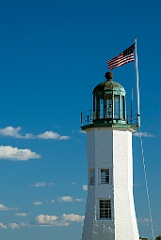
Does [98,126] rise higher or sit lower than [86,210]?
higher

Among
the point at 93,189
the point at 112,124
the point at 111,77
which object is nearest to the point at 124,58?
the point at 111,77

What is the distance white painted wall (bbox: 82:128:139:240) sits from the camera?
42156 mm

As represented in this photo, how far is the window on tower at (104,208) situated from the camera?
4256 centimetres

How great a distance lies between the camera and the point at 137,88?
44.7 meters

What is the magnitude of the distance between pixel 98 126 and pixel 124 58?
469cm

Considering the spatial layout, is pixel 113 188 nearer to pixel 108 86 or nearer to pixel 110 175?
pixel 110 175

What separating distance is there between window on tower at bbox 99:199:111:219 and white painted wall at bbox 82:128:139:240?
0.27 m

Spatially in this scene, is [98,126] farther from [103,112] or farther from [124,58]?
[124,58]

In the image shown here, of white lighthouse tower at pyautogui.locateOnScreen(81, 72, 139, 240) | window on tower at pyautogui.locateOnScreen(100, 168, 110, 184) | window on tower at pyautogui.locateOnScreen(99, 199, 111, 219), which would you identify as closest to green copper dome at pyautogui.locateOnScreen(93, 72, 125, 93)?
white lighthouse tower at pyautogui.locateOnScreen(81, 72, 139, 240)

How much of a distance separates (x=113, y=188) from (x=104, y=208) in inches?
52.0

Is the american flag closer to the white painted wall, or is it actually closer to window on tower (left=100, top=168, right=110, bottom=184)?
the white painted wall

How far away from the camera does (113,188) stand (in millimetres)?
42594

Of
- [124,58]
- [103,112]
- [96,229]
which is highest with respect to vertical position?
[124,58]

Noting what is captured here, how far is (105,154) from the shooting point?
42969 millimetres
